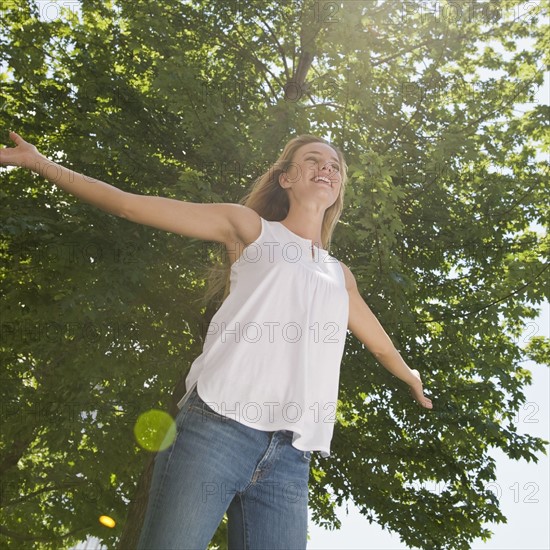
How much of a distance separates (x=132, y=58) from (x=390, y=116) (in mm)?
3838

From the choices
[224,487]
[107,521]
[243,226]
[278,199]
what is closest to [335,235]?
[278,199]

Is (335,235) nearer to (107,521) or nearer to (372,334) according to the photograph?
(372,334)

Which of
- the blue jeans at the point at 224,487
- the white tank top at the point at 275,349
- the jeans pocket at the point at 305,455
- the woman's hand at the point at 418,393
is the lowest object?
the blue jeans at the point at 224,487

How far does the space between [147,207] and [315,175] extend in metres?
0.98

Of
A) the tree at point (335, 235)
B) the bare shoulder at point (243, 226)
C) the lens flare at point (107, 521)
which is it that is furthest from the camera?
the lens flare at point (107, 521)

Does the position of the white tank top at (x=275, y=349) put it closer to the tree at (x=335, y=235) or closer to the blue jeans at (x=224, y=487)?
the blue jeans at (x=224, y=487)

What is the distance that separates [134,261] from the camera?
6887mm

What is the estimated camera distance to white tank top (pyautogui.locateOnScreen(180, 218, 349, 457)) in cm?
221

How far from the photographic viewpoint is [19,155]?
221 cm

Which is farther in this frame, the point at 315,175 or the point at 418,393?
the point at 418,393

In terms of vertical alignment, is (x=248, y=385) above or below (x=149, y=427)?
below

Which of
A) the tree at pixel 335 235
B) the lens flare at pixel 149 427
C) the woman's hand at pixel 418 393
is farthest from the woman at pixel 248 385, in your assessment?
the lens flare at pixel 149 427

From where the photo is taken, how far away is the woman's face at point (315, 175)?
9.68 feet

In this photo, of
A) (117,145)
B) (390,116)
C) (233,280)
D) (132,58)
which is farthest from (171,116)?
(233,280)
